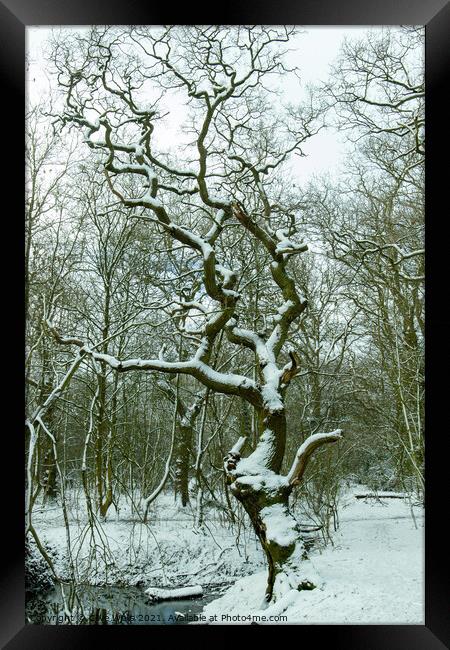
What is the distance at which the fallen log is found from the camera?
4.22 m

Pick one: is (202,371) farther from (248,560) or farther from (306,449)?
(248,560)

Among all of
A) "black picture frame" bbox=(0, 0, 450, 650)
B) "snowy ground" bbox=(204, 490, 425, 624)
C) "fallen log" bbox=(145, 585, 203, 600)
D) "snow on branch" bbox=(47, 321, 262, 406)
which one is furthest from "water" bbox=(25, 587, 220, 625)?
"snow on branch" bbox=(47, 321, 262, 406)

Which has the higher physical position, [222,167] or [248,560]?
[222,167]

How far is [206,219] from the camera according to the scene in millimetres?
5422

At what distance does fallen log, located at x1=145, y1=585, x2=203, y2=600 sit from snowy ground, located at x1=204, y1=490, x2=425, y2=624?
21 centimetres

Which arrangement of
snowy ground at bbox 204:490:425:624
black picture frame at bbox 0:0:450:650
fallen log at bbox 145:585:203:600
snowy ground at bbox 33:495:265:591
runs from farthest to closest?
snowy ground at bbox 33:495:265:591, fallen log at bbox 145:585:203:600, snowy ground at bbox 204:490:425:624, black picture frame at bbox 0:0:450:650

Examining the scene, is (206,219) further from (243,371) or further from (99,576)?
(99,576)

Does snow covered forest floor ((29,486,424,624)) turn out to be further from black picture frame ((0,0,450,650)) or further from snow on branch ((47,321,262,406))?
snow on branch ((47,321,262,406))

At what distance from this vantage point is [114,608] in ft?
13.8
